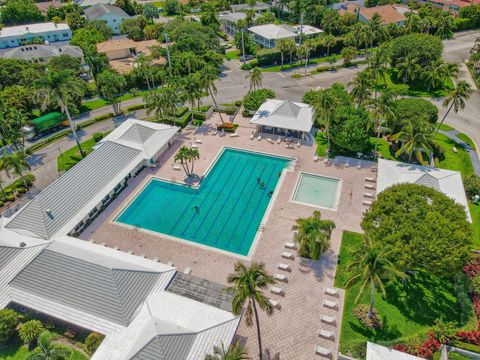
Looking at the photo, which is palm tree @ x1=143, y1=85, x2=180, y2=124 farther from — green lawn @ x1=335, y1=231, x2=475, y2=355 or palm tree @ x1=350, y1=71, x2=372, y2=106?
green lawn @ x1=335, y1=231, x2=475, y2=355

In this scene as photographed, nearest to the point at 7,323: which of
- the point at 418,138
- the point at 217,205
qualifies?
the point at 217,205

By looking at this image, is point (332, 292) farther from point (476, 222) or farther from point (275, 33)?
point (275, 33)

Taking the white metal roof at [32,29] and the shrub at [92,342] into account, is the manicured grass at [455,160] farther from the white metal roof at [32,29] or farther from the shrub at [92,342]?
the white metal roof at [32,29]

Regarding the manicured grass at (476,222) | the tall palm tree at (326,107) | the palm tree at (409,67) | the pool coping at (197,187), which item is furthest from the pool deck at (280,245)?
the palm tree at (409,67)

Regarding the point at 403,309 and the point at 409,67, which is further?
the point at 409,67

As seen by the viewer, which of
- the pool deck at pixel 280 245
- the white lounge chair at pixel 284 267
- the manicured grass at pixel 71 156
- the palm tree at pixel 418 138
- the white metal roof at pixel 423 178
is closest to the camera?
the pool deck at pixel 280 245

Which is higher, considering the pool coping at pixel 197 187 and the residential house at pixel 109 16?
the residential house at pixel 109 16

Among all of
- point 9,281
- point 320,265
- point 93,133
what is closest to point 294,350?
point 320,265
